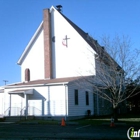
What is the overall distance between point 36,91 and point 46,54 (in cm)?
699

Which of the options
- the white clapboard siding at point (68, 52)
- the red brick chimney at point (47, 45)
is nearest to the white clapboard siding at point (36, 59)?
the red brick chimney at point (47, 45)

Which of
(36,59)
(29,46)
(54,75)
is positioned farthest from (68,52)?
(29,46)

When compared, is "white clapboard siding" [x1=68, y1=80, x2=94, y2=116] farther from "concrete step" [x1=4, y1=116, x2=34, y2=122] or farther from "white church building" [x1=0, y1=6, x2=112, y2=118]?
"concrete step" [x1=4, y1=116, x2=34, y2=122]

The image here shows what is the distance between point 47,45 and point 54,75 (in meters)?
3.92

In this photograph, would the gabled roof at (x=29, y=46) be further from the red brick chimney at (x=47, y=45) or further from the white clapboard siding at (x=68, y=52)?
the white clapboard siding at (x=68, y=52)

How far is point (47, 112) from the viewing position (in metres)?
28.6

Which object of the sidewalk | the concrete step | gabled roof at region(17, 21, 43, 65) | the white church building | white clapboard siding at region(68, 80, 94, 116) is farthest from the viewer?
gabled roof at region(17, 21, 43, 65)

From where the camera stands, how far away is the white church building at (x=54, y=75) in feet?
93.3

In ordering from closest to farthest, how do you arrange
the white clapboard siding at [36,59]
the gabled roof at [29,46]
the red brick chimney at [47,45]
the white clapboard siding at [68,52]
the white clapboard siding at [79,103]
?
the white clapboard siding at [79,103]
the white clapboard siding at [68,52]
the red brick chimney at [47,45]
the white clapboard siding at [36,59]
the gabled roof at [29,46]

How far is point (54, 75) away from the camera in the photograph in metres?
35.1

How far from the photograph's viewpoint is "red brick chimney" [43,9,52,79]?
114ft

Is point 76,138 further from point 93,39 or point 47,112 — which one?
point 93,39

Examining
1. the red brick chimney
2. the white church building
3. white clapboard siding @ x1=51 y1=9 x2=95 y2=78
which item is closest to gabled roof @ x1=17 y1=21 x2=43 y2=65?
the white church building

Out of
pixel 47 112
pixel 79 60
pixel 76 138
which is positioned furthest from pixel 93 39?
pixel 76 138
